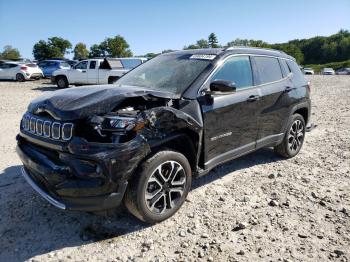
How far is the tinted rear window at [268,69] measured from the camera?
4828mm

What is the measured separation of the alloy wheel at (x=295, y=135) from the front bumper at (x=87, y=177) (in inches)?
136

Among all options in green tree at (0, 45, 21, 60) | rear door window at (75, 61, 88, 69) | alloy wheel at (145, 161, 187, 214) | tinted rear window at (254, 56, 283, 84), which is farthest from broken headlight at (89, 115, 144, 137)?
green tree at (0, 45, 21, 60)

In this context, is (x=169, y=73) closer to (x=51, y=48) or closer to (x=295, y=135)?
(x=295, y=135)

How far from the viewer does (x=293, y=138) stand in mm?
5660

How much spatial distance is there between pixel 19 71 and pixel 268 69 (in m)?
21.0

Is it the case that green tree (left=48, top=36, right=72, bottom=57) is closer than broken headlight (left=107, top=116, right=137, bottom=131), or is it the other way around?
broken headlight (left=107, top=116, right=137, bottom=131)

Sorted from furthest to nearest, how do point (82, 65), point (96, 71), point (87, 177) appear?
point (82, 65)
point (96, 71)
point (87, 177)

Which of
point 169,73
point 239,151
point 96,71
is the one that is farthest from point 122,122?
point 96,71

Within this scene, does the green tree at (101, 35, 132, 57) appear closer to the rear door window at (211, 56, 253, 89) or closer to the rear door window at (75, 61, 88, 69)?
the rear door window at (75, 61, 88, 69)

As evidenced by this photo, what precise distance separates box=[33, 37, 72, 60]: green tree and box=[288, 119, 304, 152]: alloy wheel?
72371 mm

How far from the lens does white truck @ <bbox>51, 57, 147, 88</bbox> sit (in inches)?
673

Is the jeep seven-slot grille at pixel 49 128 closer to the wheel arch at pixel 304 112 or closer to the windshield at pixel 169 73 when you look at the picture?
the windshield at pixel 169 73

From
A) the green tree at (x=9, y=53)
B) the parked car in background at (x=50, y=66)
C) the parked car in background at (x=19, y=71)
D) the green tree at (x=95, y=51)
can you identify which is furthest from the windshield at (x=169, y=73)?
the green tree at (x=9, y=53)

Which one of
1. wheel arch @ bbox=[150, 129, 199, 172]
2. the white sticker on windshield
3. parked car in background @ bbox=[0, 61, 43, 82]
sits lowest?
wheel arch @ bbox=[150, 129, 199, 172]
